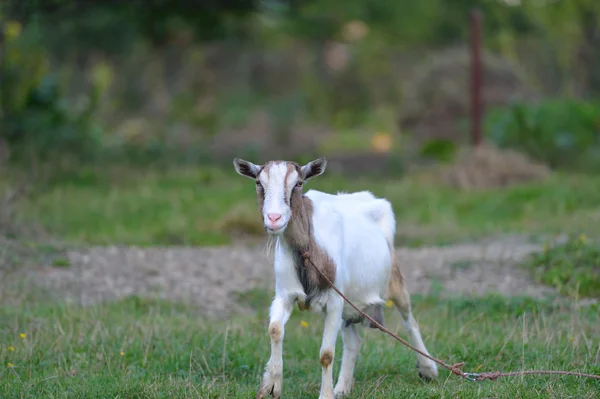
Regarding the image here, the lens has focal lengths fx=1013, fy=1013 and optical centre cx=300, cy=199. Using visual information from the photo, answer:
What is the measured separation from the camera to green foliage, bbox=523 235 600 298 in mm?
9734

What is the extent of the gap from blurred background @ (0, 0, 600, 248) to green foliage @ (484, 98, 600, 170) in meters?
0.04

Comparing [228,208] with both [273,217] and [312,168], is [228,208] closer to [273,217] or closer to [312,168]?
[312,168]

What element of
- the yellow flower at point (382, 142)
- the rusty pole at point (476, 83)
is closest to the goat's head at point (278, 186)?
the rusty pole at point (476, 83)

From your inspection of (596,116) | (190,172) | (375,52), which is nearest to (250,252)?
(190,172)

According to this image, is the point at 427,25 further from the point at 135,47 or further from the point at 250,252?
the point at 250,252

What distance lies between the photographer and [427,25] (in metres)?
33.1

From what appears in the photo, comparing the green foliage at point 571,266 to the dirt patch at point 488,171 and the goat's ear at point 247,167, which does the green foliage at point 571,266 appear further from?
the dirt patch at point 488,171

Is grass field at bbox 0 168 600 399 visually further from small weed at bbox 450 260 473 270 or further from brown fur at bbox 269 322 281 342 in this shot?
small weed at bbox 450 260 473 270

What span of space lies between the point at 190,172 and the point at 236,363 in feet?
39.4

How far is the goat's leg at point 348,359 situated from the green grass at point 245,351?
133 mm

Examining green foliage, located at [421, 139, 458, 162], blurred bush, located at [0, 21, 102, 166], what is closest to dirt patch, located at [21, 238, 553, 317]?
blurred bush, located at [0, 21, 102, 166]

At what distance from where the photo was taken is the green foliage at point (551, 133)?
19453mm

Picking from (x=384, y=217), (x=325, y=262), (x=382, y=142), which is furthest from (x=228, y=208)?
(x=382, y=142)

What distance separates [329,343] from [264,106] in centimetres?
2018
